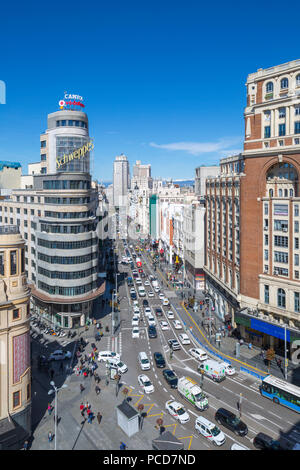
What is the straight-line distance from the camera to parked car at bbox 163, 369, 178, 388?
4303 centimetres

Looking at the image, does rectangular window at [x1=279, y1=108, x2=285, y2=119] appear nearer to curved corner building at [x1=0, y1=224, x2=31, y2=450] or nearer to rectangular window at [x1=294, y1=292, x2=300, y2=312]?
rectangular window at [x1=294, y1=292, x2=300, y2=312]

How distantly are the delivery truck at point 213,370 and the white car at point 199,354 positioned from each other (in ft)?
13.2

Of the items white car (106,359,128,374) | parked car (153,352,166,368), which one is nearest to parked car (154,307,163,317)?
parked car (153,352,166,368)

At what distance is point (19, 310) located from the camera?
108 feet

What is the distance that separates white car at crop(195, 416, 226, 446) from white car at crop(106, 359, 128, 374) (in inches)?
609

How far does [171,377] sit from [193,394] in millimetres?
5599

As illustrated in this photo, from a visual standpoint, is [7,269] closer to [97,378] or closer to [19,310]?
[19,310]

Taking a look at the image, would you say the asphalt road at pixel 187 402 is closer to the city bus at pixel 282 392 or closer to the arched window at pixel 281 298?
Result: the city bus at pixel 282 392

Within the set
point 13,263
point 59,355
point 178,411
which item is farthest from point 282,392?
point 13,263

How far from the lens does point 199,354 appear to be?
51594mm

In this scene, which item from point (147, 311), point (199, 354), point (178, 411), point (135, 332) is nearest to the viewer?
point (178, 411)

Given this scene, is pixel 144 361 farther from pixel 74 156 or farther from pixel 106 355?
pixel 74 156

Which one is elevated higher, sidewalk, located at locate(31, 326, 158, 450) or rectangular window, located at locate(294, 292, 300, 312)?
rectangular window, located at locate(294, 292, 300, 312)
